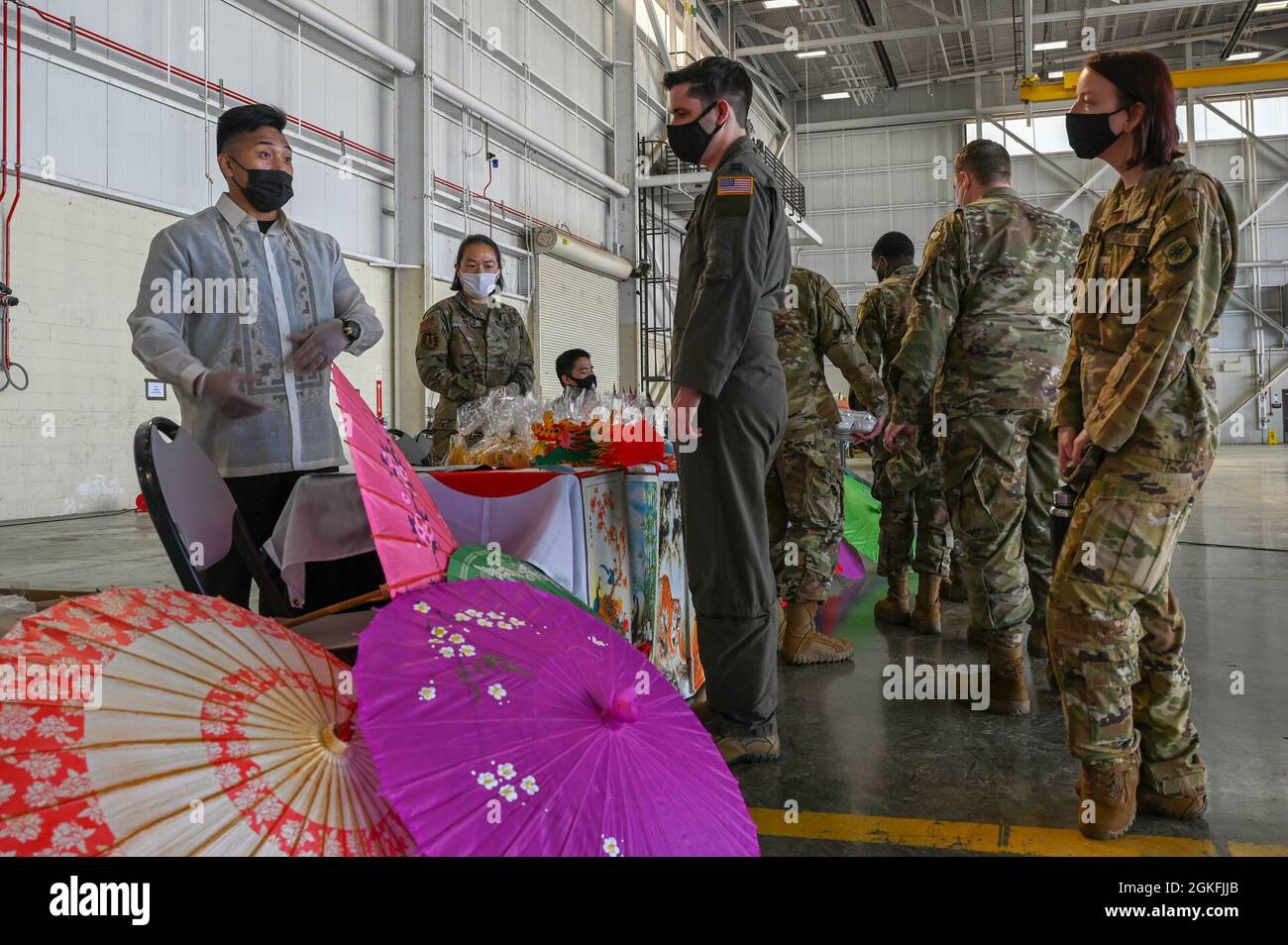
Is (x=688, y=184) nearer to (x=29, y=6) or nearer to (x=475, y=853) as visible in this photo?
(x=29, y=6)

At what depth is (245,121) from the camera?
2.58 metres

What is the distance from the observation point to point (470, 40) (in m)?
12.6

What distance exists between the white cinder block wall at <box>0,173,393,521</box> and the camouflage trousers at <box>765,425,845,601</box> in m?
6.48

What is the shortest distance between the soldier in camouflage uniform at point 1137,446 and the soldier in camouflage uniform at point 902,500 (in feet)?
6.18

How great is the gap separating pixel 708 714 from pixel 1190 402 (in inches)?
65.2

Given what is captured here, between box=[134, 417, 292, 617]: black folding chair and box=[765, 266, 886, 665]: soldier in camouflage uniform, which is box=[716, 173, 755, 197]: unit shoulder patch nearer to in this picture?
box=[765, 266, 886, 665]: soldier in camouflage uniform

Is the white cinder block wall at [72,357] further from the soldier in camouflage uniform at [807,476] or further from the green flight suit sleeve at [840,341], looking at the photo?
the green flight suit sleeve at [840,341]

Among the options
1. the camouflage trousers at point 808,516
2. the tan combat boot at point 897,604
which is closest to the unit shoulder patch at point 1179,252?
the camouflage trousers at point 808,516

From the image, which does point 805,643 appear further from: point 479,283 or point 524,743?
point 524,743

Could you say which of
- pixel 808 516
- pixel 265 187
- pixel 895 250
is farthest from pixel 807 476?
pixel 265 187

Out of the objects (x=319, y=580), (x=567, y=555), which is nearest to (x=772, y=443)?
(x=567, y=555)

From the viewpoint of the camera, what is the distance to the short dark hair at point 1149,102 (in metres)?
2.15

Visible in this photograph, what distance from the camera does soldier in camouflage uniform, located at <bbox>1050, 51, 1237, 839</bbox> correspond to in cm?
205

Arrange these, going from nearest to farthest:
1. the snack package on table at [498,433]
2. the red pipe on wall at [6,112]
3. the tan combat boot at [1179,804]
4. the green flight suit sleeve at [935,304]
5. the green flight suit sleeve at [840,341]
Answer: the tan combat boot at [1179,804]
the snack package on table at [498,433]
the green flight suit sleeve at [935,304]
the green flight suit sleeve at [840,341]
the red pipe on wall at [6,112]
